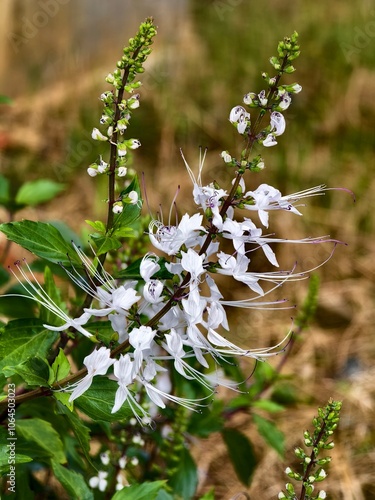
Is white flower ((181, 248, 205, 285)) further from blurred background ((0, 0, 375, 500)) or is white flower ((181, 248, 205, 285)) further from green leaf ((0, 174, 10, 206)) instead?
blurred background ((0, 0, 375, 500))

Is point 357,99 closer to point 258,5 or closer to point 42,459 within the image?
point 258,5

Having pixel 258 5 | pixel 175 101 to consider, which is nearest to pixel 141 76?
pixel 175 101

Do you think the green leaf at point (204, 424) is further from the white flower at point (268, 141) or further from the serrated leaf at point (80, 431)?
the white flower at point (268, 141)

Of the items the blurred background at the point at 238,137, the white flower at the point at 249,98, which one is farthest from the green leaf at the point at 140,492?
the blurred background at the point at 238,137

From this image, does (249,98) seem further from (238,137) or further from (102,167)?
(238,137)

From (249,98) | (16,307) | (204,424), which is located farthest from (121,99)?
(204,424)

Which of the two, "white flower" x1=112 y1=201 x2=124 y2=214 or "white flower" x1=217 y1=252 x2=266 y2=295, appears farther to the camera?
"white flower" x1=112 y1=201 x2=124 y2=214

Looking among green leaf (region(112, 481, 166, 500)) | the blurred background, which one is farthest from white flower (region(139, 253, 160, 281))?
the blurred background
